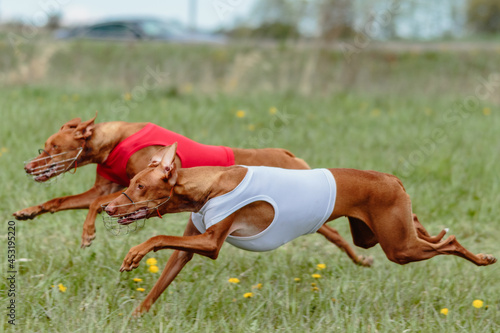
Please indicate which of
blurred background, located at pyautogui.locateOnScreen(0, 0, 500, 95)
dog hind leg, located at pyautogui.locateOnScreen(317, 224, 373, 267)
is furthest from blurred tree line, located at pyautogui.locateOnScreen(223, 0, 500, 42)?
dog hind leg, located at pyautogui.locateOnScreen(317, 224, 373, 267)

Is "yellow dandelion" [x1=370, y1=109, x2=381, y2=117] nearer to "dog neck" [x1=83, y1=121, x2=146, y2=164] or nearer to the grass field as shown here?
A: the grass field

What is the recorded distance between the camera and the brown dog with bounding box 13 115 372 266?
3.69 metres

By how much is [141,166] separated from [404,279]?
6.27 feet

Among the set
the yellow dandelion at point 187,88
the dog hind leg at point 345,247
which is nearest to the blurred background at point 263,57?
the yellow dandelion at point 187,88

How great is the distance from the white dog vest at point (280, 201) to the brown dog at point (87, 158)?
655mm

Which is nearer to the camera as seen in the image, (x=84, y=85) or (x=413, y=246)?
(x=413, y=246)

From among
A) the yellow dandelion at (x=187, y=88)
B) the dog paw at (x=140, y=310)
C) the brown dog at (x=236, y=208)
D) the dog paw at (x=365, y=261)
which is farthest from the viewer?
the yellow dandelion at (x=187, y=88)

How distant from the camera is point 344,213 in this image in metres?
3.44

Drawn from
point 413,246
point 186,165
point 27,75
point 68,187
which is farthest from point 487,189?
point 27,75

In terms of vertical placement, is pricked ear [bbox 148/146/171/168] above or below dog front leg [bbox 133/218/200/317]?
above

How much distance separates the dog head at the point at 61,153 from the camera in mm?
3674

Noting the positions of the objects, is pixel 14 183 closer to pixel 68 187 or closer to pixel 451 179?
pixel 68 187

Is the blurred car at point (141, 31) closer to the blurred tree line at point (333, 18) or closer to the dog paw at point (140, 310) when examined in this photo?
the blurred tree line at point (333, 18)

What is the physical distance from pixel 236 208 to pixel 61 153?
1.21m
